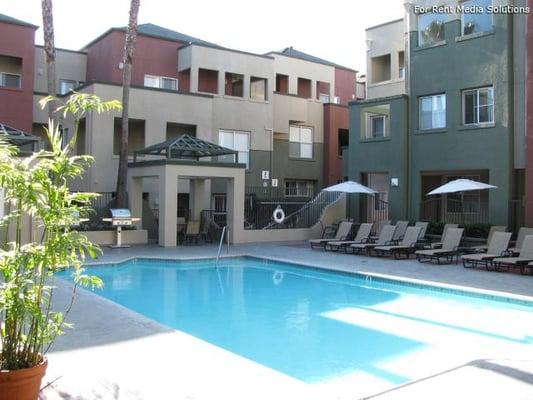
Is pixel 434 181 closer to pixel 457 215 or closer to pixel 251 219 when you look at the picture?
pixel 457 215

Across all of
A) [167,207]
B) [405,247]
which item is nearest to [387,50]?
[405,247]

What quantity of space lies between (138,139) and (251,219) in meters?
6.51

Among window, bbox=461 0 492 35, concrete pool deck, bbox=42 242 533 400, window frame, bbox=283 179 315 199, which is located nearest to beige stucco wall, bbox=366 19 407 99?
window, bbox=461 0 492 35

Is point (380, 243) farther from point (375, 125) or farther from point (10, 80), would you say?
point (10, 80)

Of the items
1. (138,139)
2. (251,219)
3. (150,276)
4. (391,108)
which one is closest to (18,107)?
(138,139)

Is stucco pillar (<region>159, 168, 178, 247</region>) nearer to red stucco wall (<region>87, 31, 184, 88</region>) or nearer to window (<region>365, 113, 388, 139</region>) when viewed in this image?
red stucco wall (<region>87, 31, 184, 88</region>)

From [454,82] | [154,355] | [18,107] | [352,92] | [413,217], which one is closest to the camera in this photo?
[154,355]

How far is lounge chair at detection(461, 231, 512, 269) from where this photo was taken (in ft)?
47.0

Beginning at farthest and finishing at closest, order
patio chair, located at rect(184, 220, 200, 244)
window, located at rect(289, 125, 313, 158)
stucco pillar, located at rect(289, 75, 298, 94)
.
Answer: stucco pillar, located at rect(289, 75, 298, 94) < window, located at rect(289, 125, 313, 158) < patio chair, located at rect(184, 220, 200, 244)

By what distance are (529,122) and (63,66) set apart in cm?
2071

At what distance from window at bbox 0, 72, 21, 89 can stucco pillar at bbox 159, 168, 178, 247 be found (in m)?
9.63

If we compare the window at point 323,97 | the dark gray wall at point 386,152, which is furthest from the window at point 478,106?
the window at point 323,97

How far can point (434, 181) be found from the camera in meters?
23.3

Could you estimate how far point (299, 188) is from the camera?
29.4m
